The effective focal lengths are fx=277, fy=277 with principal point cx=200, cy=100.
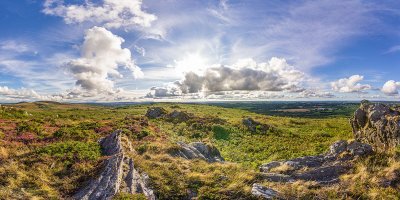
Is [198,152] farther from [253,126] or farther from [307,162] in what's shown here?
[253,126]

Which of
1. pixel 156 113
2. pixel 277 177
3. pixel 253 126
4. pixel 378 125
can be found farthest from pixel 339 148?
pixel 156 113

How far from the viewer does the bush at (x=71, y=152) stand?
67.1 feet

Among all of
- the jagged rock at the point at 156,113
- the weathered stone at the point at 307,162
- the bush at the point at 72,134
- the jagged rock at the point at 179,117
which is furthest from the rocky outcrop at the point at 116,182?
the jagged rock at the point at 156,113

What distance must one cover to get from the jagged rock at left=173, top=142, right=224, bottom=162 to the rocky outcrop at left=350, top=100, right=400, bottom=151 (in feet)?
48.2

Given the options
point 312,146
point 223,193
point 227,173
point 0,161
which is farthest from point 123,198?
point 312,146

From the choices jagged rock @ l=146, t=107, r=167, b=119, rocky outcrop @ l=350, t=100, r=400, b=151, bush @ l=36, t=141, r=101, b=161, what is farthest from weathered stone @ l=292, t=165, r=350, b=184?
jagged rock @ l=146, t=107, r=167, b=119

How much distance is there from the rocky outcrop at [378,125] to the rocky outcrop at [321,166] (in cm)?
206

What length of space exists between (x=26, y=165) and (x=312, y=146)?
1393 inches

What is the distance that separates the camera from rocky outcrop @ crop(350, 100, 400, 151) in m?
22.2

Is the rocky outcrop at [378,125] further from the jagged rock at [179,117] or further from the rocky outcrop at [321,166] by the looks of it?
the jagged rock at [179,117]

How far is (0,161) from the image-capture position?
713 inches

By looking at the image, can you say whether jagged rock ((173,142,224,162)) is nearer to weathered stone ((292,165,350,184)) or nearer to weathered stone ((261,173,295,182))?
weathered stone ((261,173,295,182))

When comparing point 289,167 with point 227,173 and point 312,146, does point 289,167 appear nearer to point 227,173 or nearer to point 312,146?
point 227,173

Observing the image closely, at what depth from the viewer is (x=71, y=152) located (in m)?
21.4
